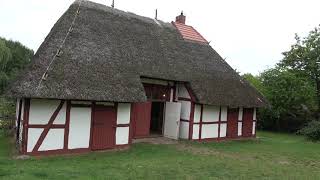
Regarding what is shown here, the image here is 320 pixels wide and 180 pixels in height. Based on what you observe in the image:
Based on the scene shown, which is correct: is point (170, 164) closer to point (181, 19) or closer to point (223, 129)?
point (223, 129)

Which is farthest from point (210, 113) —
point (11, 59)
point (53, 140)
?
point (11, 59)

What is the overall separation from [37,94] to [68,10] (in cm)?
569

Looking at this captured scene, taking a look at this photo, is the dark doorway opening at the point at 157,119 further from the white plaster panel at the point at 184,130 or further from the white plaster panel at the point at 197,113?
the white plaster panel at the point at 197,113

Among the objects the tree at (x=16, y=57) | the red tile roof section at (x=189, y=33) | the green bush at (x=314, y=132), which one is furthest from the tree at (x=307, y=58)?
the tree at (x=16, y=57)

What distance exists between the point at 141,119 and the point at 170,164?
599 centimetres

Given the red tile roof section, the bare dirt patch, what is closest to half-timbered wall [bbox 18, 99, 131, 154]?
the bare dirt patch

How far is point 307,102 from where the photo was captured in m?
29.6

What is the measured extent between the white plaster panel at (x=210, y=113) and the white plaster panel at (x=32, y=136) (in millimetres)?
9089

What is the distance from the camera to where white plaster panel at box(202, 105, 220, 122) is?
20234mm

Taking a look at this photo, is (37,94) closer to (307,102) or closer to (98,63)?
(98,63)

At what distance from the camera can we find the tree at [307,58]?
2985 centimetres

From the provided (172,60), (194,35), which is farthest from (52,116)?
(194,35)

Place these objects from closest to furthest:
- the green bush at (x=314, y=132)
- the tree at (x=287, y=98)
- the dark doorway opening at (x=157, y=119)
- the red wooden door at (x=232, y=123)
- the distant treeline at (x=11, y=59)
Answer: the dark doorway opening at (x=157, y=119) < the red wooden door at (x=232, y=123) < the green bush at (x=314, y=132) < the tree at (x=287, y=98) < the distant treeline at (x=11, y=59)

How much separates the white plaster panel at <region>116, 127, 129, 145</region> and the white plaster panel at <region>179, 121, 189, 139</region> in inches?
174
